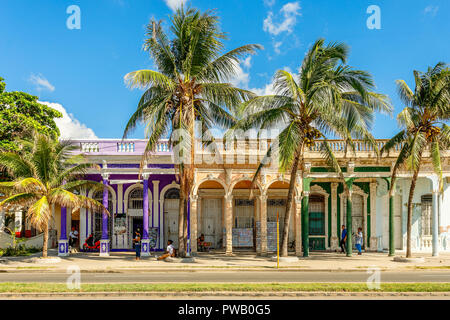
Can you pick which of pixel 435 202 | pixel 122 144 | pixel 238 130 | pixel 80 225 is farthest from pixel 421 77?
pixel 80 225

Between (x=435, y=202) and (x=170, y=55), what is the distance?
14.8 metres

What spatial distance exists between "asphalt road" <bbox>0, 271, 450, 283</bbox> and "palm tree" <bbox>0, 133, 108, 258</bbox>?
345 cm

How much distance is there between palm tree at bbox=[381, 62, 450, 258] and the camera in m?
18.4

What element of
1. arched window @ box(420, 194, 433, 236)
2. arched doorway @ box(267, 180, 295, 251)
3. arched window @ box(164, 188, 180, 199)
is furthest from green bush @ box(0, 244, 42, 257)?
arched window @ box(420, 194, 433, 236)

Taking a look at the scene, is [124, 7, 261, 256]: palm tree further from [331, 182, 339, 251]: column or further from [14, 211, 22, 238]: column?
[14, 211, 22, 238]: column

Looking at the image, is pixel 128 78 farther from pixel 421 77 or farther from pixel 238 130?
pixel 421 77

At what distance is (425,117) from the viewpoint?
19.3 m

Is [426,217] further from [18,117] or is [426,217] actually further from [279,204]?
[18,117]

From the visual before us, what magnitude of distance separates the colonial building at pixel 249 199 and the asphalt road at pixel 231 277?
18.8 feet

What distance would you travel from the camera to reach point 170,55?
19.4 meters

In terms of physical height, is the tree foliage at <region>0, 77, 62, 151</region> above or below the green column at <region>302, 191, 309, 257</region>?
above

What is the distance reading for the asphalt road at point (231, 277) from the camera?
14.1 metres

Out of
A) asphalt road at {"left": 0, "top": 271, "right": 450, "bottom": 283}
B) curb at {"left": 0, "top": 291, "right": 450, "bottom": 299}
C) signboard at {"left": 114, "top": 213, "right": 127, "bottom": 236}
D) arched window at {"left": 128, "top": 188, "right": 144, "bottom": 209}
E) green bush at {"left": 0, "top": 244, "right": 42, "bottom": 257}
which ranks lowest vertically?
green bush at {"left": 0, "top": 244, "right": 42, "bottom": 257}

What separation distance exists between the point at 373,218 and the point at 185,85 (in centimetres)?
1339
